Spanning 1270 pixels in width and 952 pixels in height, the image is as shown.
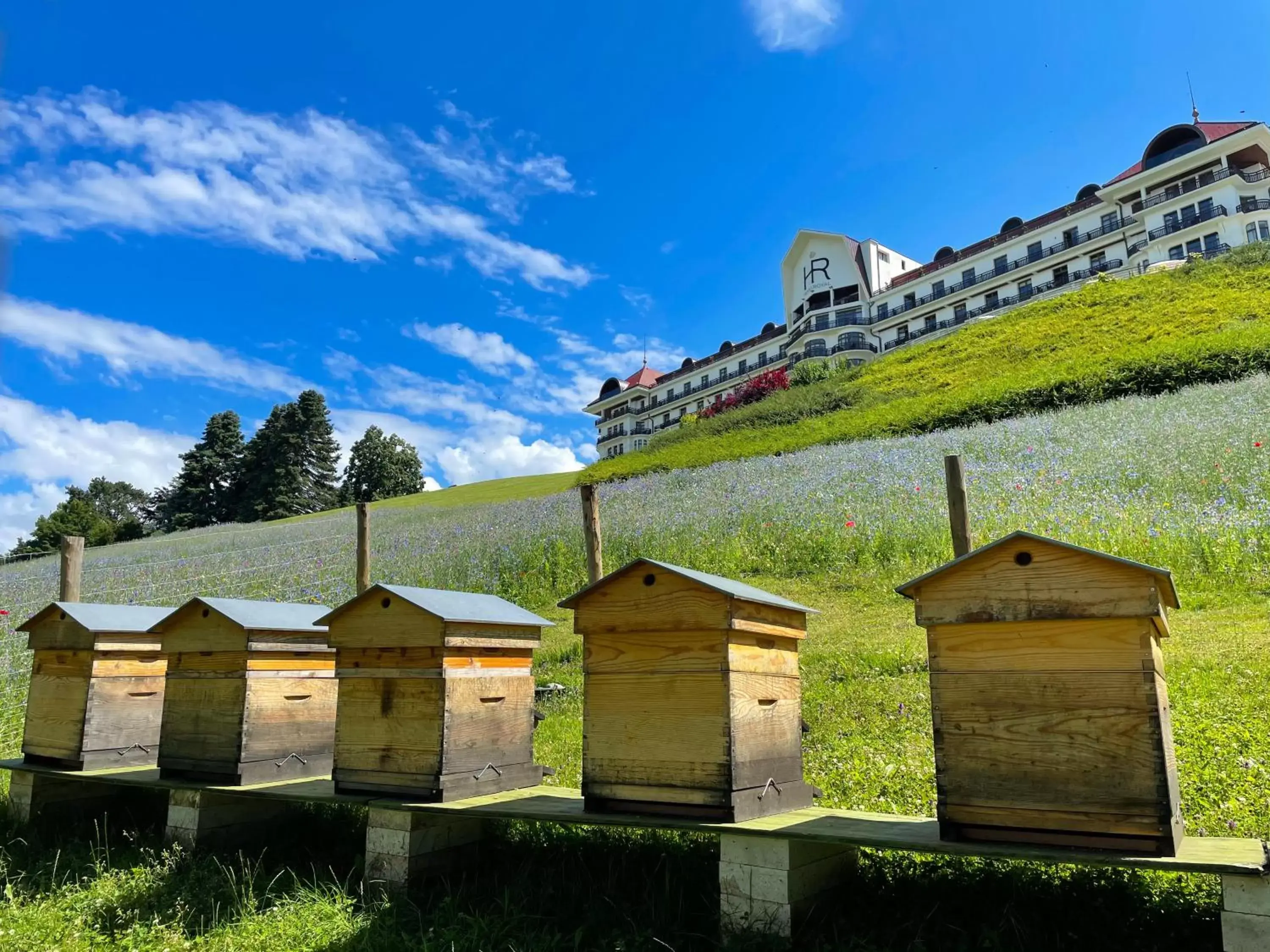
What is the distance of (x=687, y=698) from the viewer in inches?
159

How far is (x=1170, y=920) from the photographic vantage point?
140 inches

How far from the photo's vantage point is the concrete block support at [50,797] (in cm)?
696

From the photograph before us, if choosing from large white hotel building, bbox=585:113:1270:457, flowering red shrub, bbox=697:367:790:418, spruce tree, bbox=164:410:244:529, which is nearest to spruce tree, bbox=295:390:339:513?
spruce tree, bbox=164:410:244:529

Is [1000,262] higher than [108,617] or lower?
higher

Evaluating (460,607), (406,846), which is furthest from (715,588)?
(406,846)

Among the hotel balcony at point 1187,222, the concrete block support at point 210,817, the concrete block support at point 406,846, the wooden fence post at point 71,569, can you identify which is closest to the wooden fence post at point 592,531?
the concrete block support at point 406,846

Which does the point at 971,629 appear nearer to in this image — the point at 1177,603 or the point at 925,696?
the point at 1177,603

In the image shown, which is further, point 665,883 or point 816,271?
point 816,271

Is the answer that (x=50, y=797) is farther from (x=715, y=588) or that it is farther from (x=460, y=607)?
(x=715, y=588)

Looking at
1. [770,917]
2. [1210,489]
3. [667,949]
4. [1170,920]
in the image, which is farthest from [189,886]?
[1210,489]

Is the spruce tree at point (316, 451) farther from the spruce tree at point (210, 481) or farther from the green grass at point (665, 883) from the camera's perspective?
the green grass at point (665, 883)

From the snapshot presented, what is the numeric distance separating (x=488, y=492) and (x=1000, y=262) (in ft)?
126

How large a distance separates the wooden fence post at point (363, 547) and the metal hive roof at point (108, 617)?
192cm

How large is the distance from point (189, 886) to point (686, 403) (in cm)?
7688
